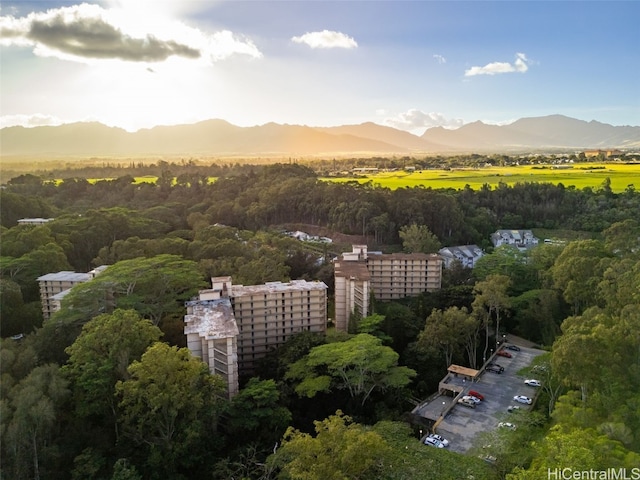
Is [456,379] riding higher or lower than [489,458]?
lower

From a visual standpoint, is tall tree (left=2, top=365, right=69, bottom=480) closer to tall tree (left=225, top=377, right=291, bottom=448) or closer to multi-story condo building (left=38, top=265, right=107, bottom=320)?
tall tree (left=225, top=377, right=291, bottom=448)

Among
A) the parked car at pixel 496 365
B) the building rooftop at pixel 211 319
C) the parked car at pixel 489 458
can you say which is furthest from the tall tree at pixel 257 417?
the parked car at pixel 496 365

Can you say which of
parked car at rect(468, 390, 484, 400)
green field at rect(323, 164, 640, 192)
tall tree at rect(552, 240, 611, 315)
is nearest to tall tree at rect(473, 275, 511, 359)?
tall tree at rect(552, 240, 611, 315)

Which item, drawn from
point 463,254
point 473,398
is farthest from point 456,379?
point 463,254

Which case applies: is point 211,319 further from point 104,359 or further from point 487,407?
point 487,407

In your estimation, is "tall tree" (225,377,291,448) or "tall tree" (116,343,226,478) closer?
"tall tree" (116,343,226,478)

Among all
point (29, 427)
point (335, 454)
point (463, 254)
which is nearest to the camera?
point (335, 454)
